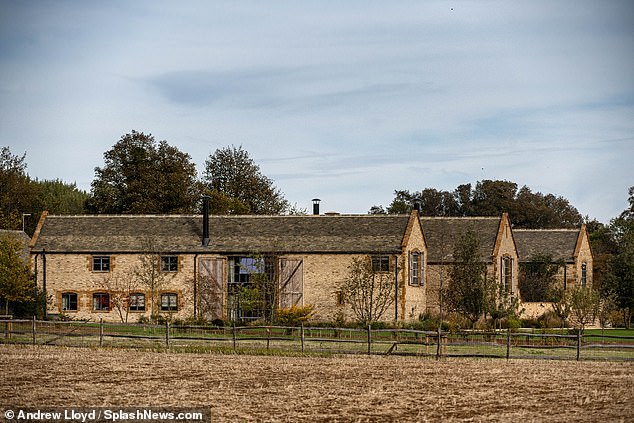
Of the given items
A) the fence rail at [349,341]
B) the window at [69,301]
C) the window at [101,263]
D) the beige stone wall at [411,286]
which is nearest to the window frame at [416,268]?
the beige stone wall at [411,286]

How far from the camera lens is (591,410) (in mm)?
26359

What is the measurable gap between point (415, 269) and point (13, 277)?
23.6 meters

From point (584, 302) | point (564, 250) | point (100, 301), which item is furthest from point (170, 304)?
point (564, 250)

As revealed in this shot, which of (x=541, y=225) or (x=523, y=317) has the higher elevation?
(x=541, y=225)

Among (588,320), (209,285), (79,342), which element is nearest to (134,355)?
(79,342)

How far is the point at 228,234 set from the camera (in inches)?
2675

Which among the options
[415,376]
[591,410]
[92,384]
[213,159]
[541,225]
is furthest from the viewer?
[541,225]

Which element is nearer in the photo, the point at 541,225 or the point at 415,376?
the point at 415,376

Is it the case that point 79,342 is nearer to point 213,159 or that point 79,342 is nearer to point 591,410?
point 591,410

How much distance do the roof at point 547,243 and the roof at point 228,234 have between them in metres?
15.5

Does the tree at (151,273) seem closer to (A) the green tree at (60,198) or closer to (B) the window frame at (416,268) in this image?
(B) the window frame at (416,268)

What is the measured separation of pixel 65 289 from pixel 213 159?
44823 mm

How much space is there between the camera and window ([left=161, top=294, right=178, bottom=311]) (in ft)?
216

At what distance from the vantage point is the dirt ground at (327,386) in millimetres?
26172
